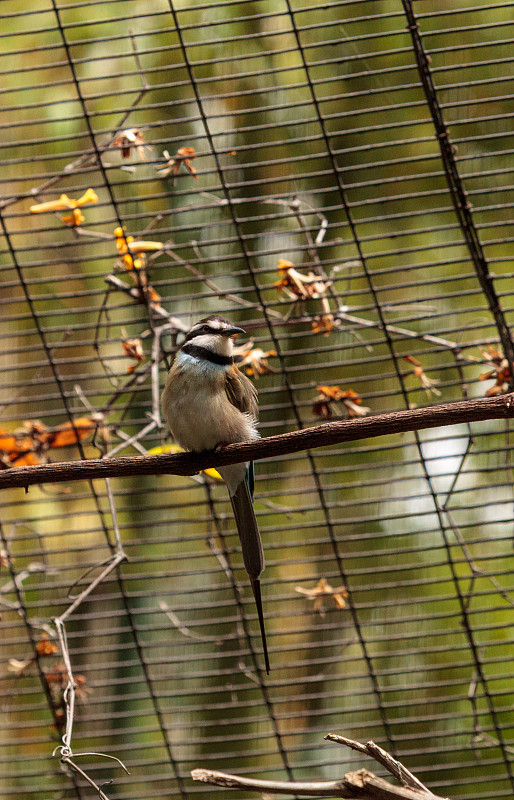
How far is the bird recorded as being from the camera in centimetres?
200

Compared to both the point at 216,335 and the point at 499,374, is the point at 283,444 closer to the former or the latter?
the point at 216,335

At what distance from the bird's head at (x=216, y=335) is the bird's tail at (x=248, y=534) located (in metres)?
0.38

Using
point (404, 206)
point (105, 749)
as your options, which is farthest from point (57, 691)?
point (404, 206)

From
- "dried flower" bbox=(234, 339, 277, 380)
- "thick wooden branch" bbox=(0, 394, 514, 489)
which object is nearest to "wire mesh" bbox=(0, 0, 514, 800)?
"dried flower" bbox=(234, 339, 277, 380)

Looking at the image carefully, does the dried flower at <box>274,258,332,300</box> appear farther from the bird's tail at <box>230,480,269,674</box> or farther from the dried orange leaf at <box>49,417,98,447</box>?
the dried orange leaf at <box>49,417,98,447</box>

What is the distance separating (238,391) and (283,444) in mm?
642

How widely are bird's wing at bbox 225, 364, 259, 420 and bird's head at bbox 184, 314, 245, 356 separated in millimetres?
59

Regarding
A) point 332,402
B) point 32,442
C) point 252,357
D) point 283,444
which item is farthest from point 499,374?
point 32,442

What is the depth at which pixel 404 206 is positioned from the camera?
3.77 meters

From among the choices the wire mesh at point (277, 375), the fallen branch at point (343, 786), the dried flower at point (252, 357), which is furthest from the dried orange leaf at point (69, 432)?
the fallen branch at point (343, 786)

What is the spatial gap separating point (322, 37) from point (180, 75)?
2.29 ft

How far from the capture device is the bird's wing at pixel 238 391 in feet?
6.98

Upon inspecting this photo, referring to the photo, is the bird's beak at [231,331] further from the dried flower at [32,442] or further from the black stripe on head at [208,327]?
the dried flower at [32,442]

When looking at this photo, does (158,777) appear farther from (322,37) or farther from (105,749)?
(322,37)
